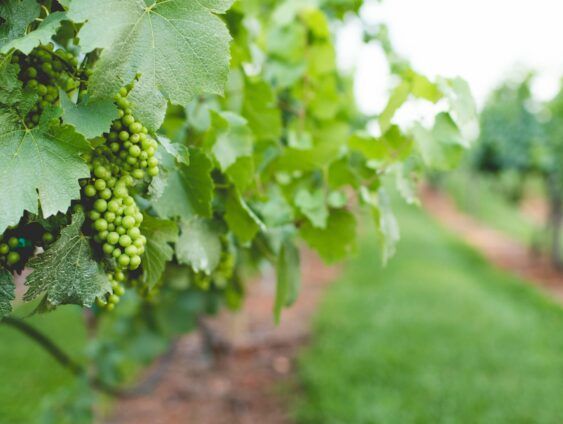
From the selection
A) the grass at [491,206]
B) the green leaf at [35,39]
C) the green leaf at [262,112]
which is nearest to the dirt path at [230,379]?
the green leaf at [262,112]

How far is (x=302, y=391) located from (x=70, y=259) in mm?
4811

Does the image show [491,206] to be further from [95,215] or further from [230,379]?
[95,215]

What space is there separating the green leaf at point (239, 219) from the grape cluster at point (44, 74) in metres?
0.42

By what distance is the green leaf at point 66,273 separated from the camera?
2.58 ft

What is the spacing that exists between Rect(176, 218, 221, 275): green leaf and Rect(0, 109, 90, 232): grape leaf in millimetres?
343

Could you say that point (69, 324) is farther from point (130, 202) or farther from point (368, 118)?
point (130, 202)

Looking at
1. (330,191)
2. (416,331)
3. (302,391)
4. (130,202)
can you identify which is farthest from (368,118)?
(416,331)

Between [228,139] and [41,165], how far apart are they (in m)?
0.49

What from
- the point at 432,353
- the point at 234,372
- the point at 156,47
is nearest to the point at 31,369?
the point at 234,372

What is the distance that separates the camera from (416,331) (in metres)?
6.41

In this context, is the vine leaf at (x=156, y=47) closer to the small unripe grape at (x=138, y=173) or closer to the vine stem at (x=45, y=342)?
the small unripe grape at (x=138, y=173)

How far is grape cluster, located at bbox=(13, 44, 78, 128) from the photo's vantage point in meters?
Result: 0.79

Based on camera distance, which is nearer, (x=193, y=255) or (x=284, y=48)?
(x=193, y=255)

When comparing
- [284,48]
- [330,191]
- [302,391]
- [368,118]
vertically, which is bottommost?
[302,391]
